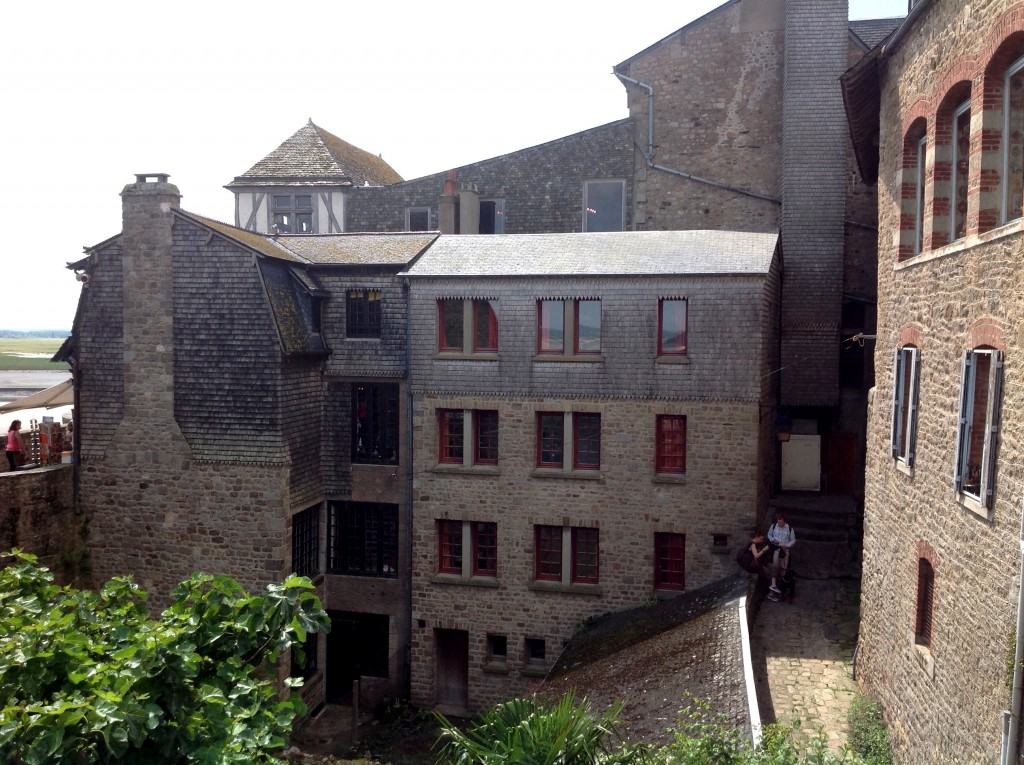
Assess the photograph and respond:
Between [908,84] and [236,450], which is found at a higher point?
[908,84]

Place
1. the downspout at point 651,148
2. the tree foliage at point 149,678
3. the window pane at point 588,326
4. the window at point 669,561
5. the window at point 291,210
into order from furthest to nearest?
the window at point 291,210
the downspout at point 651,148
the window pane at point 588,326
the window at point 669,561
the tree foliage at point 149,678

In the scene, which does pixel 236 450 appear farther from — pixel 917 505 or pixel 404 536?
pixel 917 505

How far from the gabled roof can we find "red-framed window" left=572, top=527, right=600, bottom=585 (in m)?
13.8

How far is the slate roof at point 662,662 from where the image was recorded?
426 inches

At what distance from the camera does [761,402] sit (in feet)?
55.6

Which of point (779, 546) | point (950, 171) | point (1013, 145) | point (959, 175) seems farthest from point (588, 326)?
point (1013, 145)

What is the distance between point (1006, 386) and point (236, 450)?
1443 cm

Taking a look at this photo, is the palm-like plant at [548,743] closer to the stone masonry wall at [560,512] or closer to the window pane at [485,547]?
the stone masonry wall at [560,512]

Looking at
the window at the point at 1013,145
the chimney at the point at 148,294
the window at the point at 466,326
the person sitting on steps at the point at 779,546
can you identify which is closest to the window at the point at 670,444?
the person sitting on steps at the point at 779,546

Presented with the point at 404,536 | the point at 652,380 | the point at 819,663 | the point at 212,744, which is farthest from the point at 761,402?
the point at 212,744

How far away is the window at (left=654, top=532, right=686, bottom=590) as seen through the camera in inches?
675

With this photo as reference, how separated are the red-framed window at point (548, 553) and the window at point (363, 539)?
3309mm

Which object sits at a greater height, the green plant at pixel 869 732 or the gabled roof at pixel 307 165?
the gabled roof at pixel 307 165

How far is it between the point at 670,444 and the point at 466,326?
4.96m
